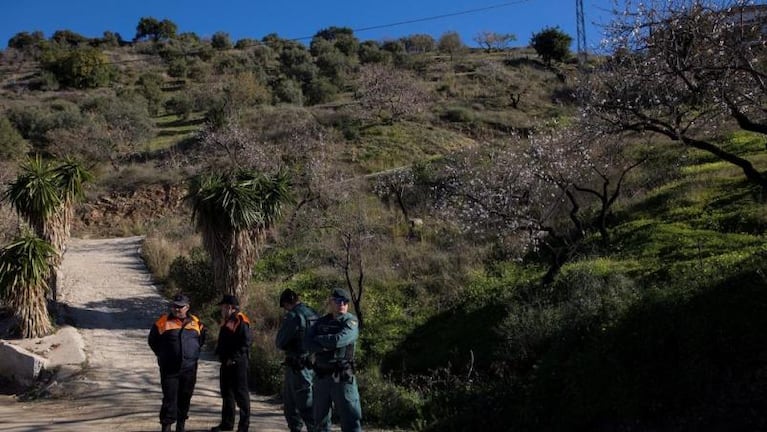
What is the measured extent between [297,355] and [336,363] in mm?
776

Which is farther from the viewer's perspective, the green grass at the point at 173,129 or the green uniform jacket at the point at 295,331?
the green grass at the point at 173,129

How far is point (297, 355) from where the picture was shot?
648cm

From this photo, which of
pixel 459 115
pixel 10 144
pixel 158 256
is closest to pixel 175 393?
pixel 158 256

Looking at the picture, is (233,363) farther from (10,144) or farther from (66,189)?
(10,144)

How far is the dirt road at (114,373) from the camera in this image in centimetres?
786

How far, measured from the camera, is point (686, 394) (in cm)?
576

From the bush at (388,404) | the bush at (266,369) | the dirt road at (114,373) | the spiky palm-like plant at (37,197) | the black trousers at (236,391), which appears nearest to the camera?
the black trousers at (236,391)

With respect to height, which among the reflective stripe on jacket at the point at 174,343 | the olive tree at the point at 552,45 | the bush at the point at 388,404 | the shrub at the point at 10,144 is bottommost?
the bush at the point at 388,404

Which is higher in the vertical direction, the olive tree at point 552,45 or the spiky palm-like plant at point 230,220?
the olive tree at point 552,45

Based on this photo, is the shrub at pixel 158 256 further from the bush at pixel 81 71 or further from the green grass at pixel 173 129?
the bush at pixel 81 71

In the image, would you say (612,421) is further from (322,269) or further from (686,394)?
(322,269)

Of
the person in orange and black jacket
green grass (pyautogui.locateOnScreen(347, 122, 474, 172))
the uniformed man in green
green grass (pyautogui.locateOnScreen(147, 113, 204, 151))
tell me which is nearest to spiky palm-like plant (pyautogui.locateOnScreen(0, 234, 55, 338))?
the person in orange and black jacket

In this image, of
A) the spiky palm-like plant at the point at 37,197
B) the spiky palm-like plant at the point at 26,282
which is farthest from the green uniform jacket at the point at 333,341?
the spiky palm-like plant at the point at 37,197

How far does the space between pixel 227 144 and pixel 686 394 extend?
73.3 ft
